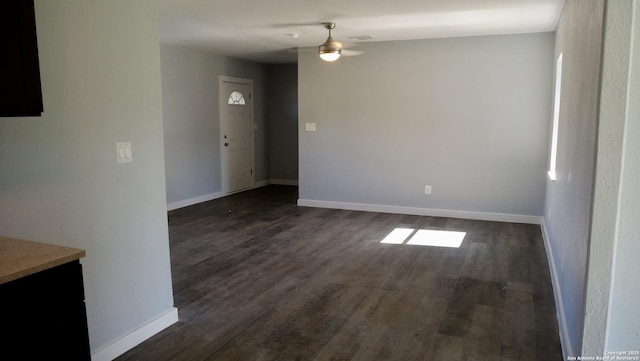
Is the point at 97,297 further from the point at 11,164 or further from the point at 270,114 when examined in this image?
the point at 270,114

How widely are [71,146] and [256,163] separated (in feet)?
21.8

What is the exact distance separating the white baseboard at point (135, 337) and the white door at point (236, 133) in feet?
16.6

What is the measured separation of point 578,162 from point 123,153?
8.40 feet

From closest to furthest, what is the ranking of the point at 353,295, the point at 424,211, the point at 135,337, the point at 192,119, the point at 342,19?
1. the point at 135,337
2. the point at 353,295
3. the point at 342,19
4. the point at 424,211
5. the point at 192,119

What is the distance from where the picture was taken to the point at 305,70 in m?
6.87

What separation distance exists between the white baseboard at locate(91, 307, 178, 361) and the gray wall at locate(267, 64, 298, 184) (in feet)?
20.7

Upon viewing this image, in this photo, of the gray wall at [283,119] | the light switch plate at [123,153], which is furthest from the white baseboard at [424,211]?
the light switch plate at [123,153]

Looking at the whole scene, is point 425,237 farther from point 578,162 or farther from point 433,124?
point 578,162

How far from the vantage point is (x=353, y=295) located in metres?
3.56

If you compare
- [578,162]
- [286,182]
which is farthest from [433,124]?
[286,182]

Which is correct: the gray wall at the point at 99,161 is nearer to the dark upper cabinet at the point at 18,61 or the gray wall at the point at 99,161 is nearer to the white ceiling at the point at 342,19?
the dark upper cabinet at the point at 18,61

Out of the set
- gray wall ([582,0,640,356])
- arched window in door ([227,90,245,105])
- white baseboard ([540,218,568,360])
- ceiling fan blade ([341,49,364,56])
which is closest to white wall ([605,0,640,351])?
gray wall ([582,0,640,356])

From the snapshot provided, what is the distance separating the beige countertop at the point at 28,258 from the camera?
5.07 feet

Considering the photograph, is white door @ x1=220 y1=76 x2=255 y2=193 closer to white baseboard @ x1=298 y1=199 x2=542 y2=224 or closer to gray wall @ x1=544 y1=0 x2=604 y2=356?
white baseboard @ x1=298 y1=199 x2=542 y2=224
